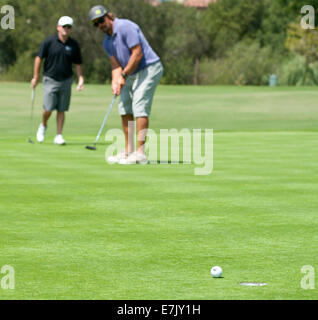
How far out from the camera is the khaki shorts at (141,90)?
40.3 feet

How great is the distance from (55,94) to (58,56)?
2.23ft

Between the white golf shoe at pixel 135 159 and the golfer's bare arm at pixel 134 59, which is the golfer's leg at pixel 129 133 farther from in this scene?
the golfer's bare arm at pixel 134 59

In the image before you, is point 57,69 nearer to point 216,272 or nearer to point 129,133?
point 129,133

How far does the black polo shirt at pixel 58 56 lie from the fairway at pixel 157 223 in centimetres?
155

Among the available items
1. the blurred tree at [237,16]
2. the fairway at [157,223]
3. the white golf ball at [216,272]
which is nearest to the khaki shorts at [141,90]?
the fairway at [157,223]

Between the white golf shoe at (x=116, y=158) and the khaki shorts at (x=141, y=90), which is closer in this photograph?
the white golf shoe at (x=116, y=158)

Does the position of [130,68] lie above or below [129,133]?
above

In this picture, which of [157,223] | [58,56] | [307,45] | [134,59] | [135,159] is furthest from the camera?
[307,45]

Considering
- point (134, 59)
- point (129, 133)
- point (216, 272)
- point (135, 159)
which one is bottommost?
point (135, 159)

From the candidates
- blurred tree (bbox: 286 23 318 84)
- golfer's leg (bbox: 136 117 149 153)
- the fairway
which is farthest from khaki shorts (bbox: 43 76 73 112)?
blurred tree (bbox: 286 23 318 84)

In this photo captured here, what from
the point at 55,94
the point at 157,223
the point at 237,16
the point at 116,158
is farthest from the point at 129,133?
the point at 237,16

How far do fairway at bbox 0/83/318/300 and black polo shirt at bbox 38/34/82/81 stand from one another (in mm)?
1547

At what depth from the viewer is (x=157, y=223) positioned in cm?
716
